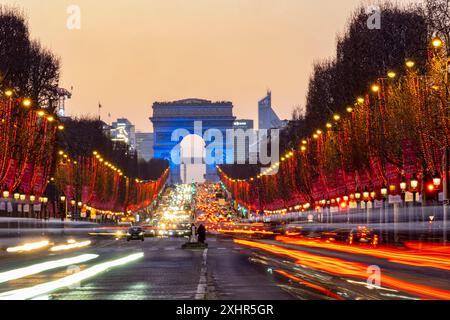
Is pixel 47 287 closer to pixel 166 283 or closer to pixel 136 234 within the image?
pixel 166 283

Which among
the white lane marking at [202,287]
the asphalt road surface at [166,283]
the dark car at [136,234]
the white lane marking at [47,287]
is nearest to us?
the white lane marking at [47,287]

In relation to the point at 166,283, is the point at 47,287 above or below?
above

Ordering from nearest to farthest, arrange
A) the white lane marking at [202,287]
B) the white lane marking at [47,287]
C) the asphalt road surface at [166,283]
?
the white lane marking at [47,287]
the white lane marking at [202,287]
the asphalt road surface at [166,283]

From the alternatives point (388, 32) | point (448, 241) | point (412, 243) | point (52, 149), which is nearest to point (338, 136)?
point (388, 32)

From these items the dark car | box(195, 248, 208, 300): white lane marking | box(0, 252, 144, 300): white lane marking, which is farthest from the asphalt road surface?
the dark car

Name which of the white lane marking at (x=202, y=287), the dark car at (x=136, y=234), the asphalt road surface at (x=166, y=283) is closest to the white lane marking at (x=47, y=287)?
the asphalt road surface at (x=166, y=283)

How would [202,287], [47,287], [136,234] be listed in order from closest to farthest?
1. [47,287]
2. [202,287]
3. [136,234]

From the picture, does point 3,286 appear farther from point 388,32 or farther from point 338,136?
point 338,136

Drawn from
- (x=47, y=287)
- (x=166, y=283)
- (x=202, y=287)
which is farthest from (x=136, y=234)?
(x=47, y=287)

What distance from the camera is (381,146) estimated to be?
69.6 metres

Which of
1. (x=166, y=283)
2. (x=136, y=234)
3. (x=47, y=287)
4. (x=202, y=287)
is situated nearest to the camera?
(x=47, y=287)

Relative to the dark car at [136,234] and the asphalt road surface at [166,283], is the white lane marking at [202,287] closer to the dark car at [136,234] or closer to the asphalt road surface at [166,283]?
the asphalt road surface at [166,283]

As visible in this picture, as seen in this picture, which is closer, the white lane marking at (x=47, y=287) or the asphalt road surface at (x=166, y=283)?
the white lane marking at (x=47, y=287)
